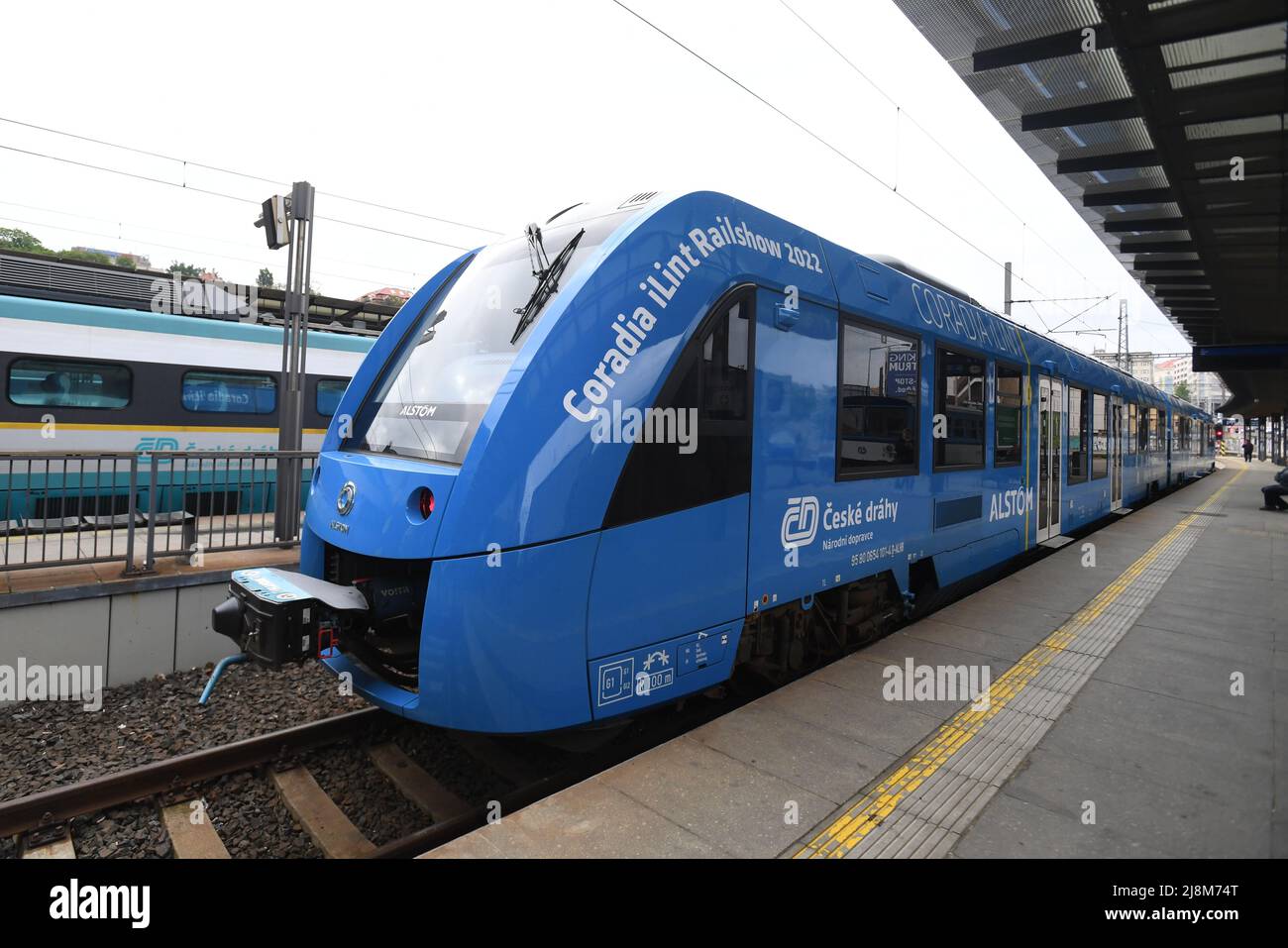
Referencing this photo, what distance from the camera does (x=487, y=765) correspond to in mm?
3949

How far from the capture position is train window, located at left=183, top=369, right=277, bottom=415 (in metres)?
10.2

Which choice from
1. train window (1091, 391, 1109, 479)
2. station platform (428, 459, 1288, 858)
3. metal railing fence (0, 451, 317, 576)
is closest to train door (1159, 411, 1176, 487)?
train window (1091, 391, 1109, 479)

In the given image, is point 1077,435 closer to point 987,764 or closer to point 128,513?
point 987,764

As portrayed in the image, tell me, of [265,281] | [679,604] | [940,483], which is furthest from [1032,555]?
[265,281]

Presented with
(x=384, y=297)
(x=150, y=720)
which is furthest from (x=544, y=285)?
(x=384, y=297)

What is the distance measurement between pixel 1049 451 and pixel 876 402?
5095 millimetres

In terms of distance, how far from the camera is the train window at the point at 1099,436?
1098cm

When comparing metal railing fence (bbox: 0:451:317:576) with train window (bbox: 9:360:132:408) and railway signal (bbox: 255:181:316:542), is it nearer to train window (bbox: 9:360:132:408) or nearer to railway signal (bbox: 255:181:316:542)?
railway signal (bbox: 255:181:316:542)

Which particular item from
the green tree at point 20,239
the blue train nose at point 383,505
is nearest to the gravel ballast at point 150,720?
the blue train nose at point 383,505

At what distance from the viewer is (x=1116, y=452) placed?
12797 millimetres

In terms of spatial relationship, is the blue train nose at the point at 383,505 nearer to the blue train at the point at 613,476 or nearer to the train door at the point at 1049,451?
the blue train at the point at 613,476
